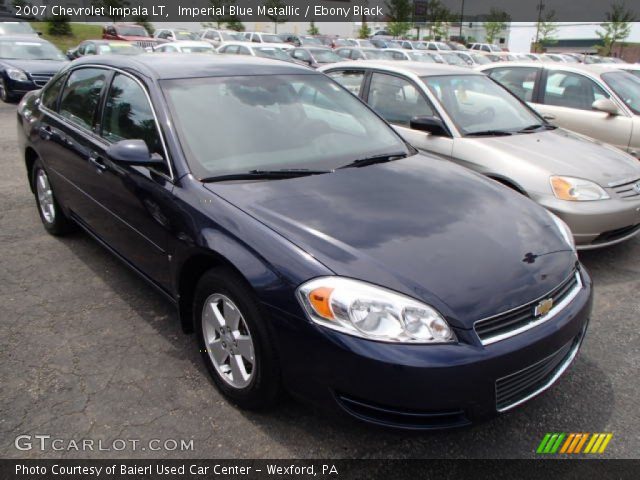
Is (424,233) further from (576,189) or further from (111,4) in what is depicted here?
(111,4)

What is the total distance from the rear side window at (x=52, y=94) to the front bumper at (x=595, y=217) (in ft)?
13.3

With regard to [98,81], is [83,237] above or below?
below

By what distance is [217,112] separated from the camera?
305cm

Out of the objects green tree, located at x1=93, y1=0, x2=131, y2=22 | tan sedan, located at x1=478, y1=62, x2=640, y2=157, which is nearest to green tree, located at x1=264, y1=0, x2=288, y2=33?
green tree, located at x1=93, y1=0, x2=131, y2=22

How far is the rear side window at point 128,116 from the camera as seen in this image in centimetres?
303

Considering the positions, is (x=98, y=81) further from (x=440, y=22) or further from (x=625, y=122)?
(x=440, y=22)

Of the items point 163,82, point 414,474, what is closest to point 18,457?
point 414,474

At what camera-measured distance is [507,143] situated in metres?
4.73

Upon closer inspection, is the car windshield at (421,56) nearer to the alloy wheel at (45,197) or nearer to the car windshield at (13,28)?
the car windshield at (13,28)

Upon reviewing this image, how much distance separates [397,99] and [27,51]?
11.0 m

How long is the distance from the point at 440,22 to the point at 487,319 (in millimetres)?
57171

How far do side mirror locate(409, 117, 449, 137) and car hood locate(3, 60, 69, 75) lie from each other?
986cm

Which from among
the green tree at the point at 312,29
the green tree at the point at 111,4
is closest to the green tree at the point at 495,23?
the green tree at the point at 312,29

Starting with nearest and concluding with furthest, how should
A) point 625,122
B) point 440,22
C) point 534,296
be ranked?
point 534,296 → point 625,122 → point 440,22
